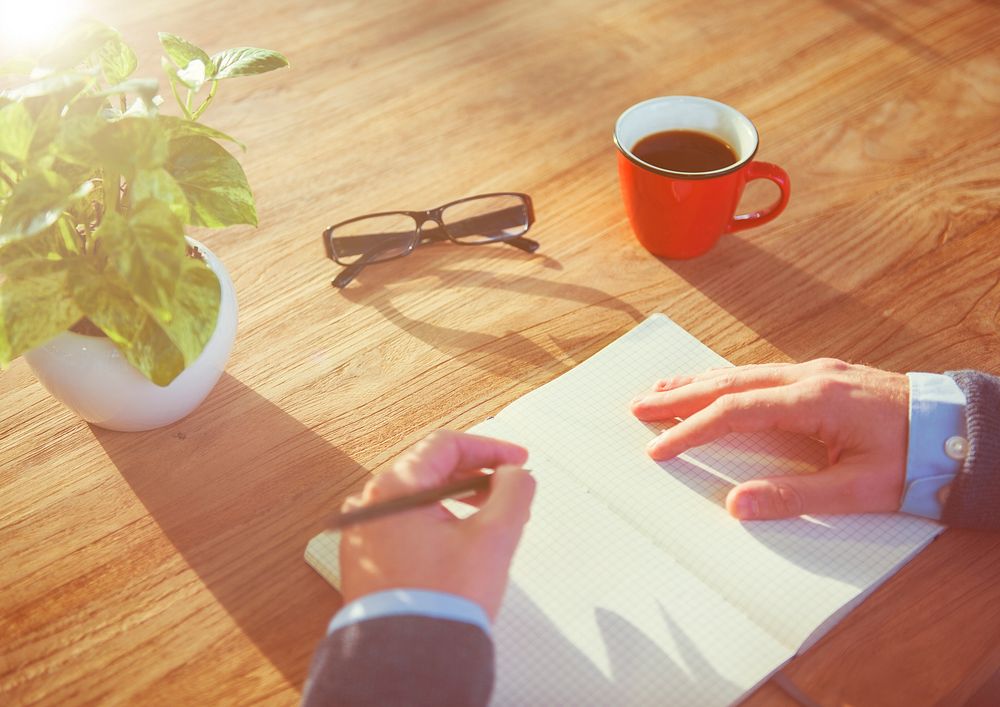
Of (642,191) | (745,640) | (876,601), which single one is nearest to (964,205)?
(642,191)

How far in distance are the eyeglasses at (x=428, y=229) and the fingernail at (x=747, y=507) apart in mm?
442

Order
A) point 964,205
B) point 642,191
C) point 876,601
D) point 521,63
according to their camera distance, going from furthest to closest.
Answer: point 521,63 < point 964,205 < point 642,191 < point 876,601

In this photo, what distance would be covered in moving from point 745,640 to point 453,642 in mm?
250

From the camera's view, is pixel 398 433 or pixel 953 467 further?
pixel 398 433

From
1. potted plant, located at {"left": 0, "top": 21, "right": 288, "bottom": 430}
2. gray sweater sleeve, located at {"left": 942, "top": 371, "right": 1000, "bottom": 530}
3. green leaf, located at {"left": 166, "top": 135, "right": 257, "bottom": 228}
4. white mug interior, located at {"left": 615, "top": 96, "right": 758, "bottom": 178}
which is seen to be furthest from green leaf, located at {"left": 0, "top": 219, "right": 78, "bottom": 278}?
gray sweater sleeve, located at {"left": 942, "top": 371, "right": 1000, "bottom": 530}

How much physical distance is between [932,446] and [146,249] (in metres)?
0.70

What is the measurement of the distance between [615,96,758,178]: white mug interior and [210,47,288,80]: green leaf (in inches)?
16.1

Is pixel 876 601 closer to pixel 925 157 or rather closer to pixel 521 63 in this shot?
pixel 925 157

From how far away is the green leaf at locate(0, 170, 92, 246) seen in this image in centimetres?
63

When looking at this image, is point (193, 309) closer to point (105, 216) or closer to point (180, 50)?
point (105, 216)

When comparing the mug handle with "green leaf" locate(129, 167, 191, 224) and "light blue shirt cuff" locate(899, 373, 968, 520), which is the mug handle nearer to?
"light blue shirt cuff" locate(899, 373, 968, 520)

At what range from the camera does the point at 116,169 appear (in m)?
0.66

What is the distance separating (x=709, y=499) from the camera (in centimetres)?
81

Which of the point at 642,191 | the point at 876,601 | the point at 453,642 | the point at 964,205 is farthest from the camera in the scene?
the point at 964,205
